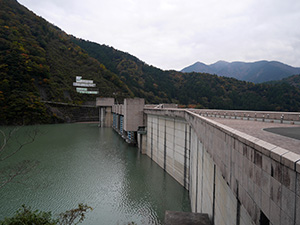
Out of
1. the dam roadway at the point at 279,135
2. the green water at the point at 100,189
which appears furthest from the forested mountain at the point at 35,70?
the dam roadway at the point at 279,135

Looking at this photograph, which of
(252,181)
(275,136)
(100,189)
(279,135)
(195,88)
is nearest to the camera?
(252,181)

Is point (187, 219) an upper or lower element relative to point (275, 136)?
lower

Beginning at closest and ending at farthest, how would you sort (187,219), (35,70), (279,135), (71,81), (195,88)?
(279,135)
(187,219)
(35,70)
(71,81)
(195,88)

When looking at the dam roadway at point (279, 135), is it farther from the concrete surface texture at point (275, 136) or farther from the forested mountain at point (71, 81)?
the forested mountain at point (71, 81)

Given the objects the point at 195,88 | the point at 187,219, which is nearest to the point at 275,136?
the point at 187,219

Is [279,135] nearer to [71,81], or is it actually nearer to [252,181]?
[252,181]

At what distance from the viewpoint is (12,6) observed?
8944cm

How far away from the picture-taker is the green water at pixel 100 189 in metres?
12.7

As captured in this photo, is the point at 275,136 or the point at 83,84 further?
the point at 83,84

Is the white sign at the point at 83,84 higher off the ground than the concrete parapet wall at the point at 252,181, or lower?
higher

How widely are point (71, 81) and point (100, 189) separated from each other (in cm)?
7338

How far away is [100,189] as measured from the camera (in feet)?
51.7

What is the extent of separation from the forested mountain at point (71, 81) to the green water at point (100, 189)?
130ft

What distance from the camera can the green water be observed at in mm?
12719
